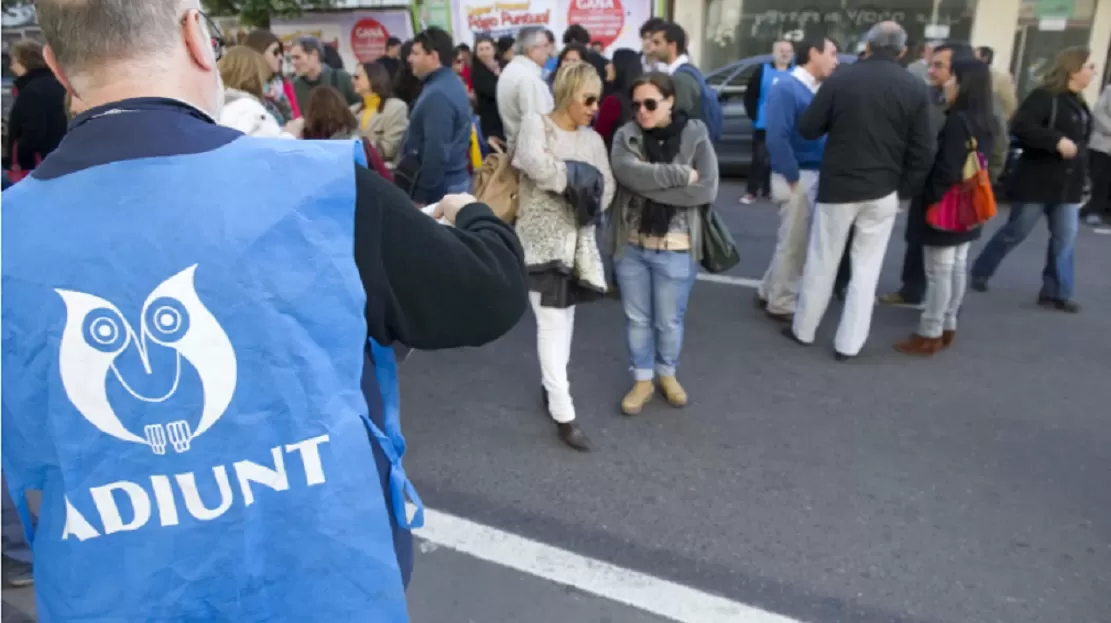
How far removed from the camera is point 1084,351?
5133 millimetres

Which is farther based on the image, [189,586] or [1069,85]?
[1069,85]

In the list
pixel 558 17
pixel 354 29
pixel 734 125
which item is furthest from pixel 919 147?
pixel 354 29

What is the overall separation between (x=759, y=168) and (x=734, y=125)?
1198 millimetres

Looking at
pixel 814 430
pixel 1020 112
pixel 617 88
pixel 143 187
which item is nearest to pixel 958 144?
pixel 1020 112

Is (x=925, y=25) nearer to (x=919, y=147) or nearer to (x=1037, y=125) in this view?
(x=1037, y=125)

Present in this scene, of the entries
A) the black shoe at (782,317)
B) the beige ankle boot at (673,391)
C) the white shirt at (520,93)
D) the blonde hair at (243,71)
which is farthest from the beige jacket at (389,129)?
the black shoe at (782,317)

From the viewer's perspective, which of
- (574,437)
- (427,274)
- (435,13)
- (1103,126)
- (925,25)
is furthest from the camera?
(435,13)

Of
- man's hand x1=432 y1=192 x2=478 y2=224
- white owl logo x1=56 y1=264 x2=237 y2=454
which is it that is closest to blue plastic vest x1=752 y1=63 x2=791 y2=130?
man's hand x1=432 y1=192 x2=478 y2=224

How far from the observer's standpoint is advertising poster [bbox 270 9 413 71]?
1662 centimetres

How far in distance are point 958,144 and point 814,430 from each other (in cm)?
206

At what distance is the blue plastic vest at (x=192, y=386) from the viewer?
1027 mm

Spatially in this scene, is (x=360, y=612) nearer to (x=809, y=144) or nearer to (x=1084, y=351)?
(x=809, y=144)

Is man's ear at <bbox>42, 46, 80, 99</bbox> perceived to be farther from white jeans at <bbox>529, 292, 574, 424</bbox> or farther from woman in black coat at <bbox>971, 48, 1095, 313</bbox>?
woman in black coat at <bbox>971, 48, 1095, 313</bbox>

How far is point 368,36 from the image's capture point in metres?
16.8
